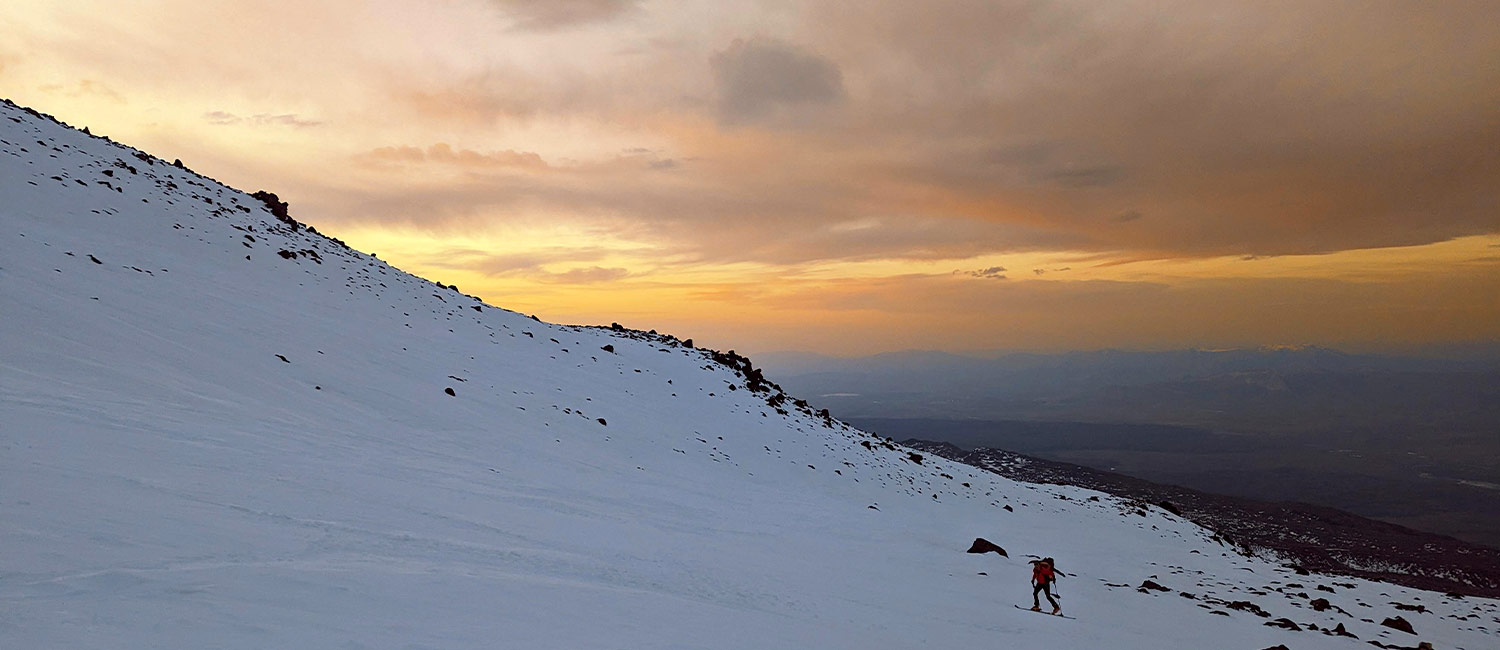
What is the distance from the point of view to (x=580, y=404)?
32.5 meters

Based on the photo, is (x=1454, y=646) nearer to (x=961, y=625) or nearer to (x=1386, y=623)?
(x=1386, y=623)

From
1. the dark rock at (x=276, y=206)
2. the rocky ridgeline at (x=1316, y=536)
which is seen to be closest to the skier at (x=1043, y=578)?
the rocky ridgeline at (x=1316, y=536)

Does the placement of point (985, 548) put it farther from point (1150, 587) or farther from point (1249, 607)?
point (1249, 607)

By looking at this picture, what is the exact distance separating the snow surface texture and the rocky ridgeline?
29.9m

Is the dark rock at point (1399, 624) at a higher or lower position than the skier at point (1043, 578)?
lower

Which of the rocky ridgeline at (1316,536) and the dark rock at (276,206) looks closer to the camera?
the dark rock at (276,206)

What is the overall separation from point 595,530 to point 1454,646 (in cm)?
2969

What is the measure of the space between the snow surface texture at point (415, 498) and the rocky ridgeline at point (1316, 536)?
29908mm

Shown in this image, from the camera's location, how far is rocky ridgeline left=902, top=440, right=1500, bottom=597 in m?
61.1

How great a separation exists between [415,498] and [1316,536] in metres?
109

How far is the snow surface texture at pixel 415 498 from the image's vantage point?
24.3ft

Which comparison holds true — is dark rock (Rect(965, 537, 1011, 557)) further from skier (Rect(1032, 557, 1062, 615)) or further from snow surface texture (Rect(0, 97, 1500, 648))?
skier (Rect(1032, 557, 1062, 615))

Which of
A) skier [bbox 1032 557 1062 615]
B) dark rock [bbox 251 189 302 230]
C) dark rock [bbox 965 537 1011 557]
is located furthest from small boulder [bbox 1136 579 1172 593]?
dark rock [bbox 251 189 302 230]

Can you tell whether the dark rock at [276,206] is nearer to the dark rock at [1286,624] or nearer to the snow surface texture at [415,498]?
the snow surface texture at [415,498]
